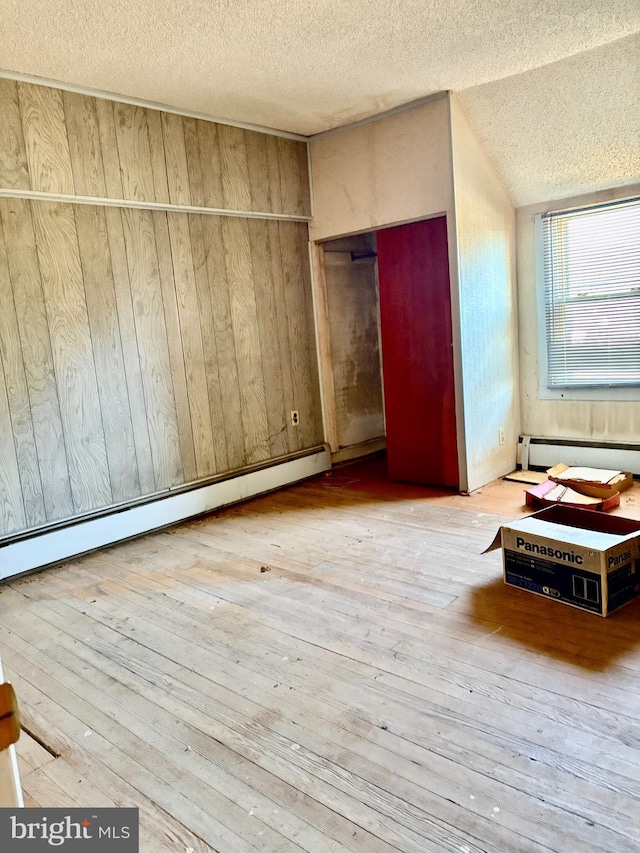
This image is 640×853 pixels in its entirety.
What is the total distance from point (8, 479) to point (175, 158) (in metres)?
2.14

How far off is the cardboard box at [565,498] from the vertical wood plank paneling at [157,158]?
286cm

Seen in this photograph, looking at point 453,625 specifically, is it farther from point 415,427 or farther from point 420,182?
point 420,182

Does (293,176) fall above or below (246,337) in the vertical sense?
above

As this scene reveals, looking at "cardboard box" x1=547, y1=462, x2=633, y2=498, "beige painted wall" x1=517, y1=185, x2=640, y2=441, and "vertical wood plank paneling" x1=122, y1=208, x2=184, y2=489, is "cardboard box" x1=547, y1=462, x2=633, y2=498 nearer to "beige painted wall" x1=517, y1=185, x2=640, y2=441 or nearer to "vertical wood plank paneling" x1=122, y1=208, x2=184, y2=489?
"beige painted wall" x1=517, y1=185, x2=640, y2=441

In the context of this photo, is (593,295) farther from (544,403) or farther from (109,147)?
(109,147)

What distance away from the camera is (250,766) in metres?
1.75

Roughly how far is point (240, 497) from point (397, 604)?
1.92m

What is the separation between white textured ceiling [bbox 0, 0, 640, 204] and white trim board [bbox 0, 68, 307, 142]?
0.14 feet

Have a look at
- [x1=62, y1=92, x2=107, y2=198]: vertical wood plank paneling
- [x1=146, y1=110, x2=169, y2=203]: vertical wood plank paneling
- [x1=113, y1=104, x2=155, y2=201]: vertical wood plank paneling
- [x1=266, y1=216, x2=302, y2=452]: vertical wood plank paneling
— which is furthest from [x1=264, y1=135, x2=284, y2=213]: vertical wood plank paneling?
[x1=62, y1=92, x2=107, y2=198]: vertical wood plank paneling

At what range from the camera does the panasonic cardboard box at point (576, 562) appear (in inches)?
94.2

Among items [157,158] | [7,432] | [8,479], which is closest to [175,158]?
[157,158]

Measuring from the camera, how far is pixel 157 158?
3707 millimetres

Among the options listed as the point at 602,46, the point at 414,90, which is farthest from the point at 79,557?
the point at 602,46

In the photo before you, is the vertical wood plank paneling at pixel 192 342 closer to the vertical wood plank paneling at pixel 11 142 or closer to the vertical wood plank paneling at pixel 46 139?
the vertical wood plank paneling at pixel 46 139
